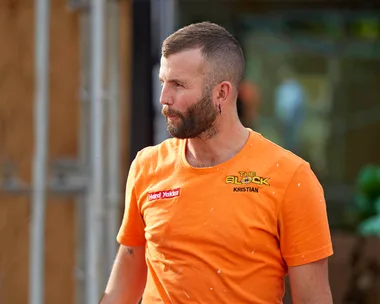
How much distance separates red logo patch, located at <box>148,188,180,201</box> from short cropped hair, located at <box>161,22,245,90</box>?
33 centimetres

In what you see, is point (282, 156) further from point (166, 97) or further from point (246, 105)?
point (246, 105)

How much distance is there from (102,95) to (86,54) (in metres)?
0.32

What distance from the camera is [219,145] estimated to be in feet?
9.65

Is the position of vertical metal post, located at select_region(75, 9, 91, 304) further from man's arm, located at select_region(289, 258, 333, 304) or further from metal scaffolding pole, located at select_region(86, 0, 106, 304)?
man's arm, located at select_region(289, 258, 333, 304)

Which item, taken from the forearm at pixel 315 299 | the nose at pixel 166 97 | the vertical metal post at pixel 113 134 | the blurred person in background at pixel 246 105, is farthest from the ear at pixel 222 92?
the blurred person in background at pixel 246 105

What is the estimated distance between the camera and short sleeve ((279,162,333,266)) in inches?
110

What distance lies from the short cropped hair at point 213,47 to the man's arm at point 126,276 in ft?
2.03

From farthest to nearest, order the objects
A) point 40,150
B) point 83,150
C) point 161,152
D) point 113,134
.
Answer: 1. point 113,134
2. point 83,150
3. point 40,150
4. point 161,152

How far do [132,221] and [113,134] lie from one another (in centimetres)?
261

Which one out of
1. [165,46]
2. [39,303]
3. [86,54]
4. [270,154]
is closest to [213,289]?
[270,154]

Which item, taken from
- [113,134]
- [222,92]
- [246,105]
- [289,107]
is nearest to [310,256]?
[222,92]

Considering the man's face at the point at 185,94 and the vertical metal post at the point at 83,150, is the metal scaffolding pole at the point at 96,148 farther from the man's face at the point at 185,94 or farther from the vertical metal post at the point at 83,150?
the man's face at the point at 185,94

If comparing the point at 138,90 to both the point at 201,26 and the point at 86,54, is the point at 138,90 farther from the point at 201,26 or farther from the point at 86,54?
the point at 201,26

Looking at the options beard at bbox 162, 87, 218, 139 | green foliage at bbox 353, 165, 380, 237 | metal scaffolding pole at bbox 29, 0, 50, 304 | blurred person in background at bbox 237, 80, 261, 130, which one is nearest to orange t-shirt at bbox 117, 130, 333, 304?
beard at bbox 162, 87, 218, 139
